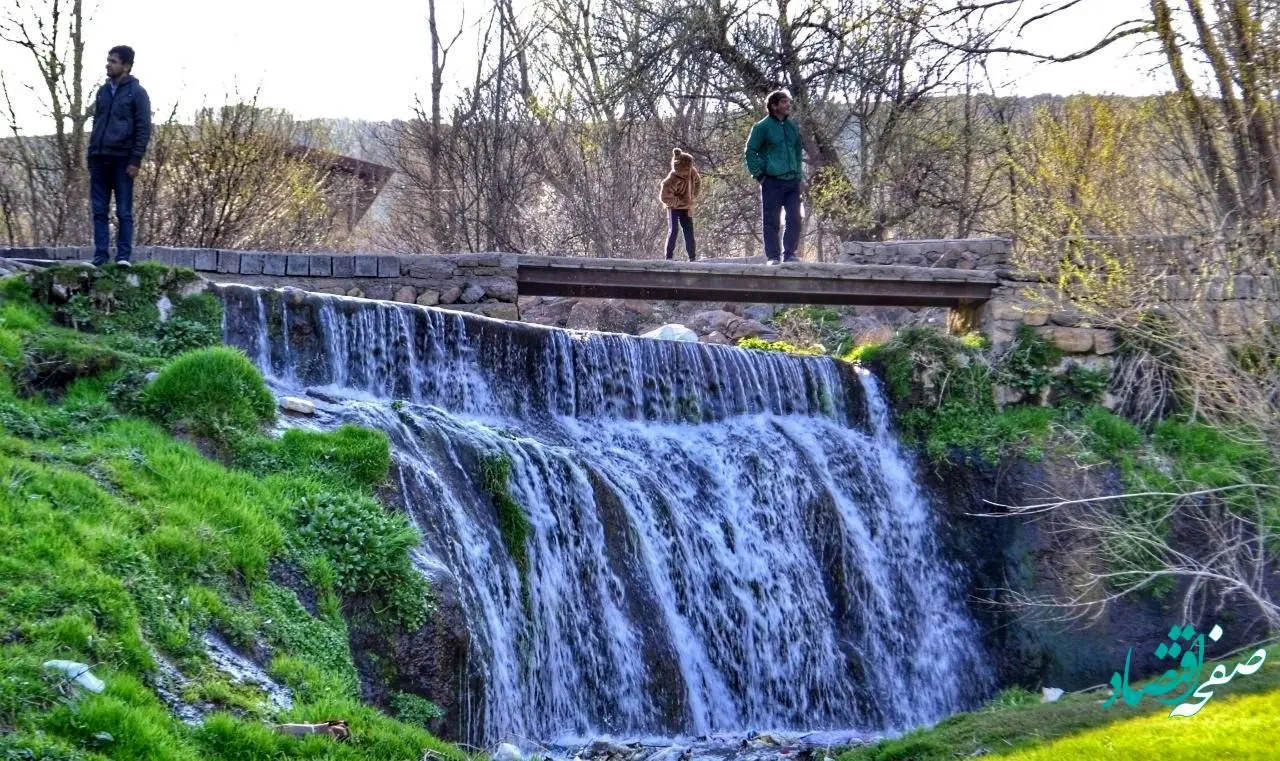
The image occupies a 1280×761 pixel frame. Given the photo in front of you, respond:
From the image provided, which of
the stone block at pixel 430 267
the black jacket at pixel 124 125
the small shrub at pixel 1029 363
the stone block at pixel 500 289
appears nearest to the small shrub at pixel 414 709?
the black jacket at pixel 124 125

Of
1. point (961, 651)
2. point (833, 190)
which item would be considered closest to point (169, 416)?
point (961, 651)

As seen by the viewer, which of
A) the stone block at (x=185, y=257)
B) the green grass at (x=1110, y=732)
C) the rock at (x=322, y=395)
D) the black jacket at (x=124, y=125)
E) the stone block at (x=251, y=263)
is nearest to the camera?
the green grass at (x=1110, y=732)

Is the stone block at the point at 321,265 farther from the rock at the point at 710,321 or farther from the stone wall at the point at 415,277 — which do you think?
the rock at the point at 710,321

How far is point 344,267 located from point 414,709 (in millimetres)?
6901

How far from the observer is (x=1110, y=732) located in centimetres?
615

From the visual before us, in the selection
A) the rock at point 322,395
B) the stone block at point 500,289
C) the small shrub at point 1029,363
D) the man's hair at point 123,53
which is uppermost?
the man's hair at point 123,53

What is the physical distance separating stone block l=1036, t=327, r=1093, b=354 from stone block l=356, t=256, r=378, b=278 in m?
7.07

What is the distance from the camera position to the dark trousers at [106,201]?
31.2ft

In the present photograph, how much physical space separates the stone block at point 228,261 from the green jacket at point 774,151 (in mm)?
5091

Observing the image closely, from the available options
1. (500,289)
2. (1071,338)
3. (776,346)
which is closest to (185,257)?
(500,289)

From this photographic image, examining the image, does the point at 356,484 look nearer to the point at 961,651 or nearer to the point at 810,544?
the point at 810,544

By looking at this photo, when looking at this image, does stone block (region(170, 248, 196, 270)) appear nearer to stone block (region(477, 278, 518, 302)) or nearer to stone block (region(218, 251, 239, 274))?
stone block (region(218, 251, 239, 274))

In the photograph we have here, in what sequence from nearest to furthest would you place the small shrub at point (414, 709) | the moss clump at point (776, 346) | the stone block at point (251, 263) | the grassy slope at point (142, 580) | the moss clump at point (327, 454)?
the grassy slope at point (142, 580), the small shrub at point (414, 709), the moss clump at point (327, 454), the stone block at point (251, 263), the moss clump at point (776, 346)

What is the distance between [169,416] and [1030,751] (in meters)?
5.18
